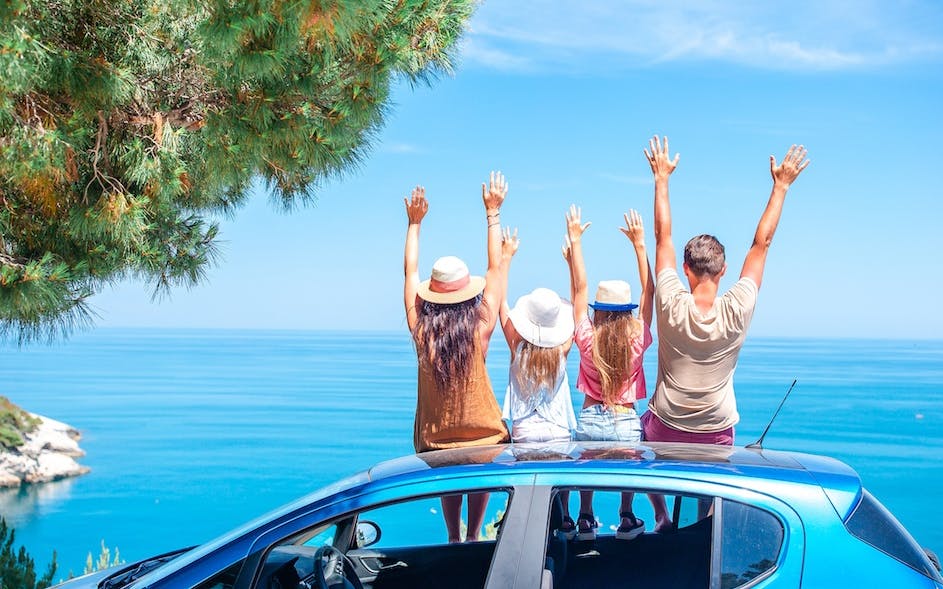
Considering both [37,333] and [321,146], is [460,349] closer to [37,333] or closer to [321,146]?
[321,146]

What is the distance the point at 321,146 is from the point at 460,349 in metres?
1.81

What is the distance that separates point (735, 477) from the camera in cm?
280

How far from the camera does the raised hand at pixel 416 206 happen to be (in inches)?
206

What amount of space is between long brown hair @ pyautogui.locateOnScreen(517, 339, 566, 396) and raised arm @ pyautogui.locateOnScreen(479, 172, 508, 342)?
22cm

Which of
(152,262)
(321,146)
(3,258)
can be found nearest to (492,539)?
(321,146)

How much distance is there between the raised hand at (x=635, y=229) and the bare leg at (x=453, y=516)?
6.56 feet

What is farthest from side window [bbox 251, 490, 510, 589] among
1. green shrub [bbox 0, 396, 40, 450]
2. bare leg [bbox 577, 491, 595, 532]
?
green shrub [bbox 0, 396, 40, 450]

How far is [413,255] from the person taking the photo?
16.6 ft

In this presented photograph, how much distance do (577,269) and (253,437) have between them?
94082 millimetres

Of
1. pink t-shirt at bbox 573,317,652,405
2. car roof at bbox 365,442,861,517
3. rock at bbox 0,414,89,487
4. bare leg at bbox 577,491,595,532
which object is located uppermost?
pink t-shirt at bbox 573,317,652,405

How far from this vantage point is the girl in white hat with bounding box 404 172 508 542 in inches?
181

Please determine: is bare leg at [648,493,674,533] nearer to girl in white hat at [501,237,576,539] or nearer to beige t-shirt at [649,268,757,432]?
beige t-shirt at [649,268,757,432]

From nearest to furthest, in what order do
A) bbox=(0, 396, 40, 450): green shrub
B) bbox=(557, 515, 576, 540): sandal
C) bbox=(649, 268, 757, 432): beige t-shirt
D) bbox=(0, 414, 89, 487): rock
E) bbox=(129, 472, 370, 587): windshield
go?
bbox=(129, 472, 370, 587): windshield → bbox=(557, 515, 576, 540): sandal → bbox=(649, 268, 757, 432): beige t-shirt → bbox=(0, 396, 40, 450): green shrub → bbox=(0, 414, 89, 487): rock

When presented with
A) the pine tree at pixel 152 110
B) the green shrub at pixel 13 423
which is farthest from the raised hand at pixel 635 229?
the green shrub at pixel 13 423
